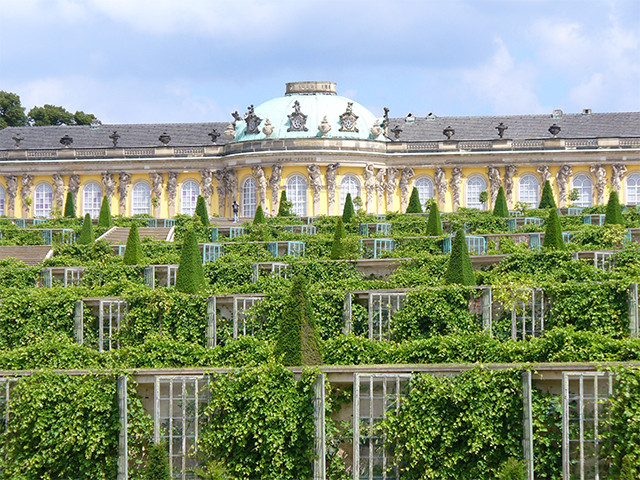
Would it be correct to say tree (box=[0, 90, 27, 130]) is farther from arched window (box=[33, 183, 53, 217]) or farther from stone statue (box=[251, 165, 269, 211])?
stone statue (box=[251, 165, 269, 211])

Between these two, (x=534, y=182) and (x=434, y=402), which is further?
(x=534, y=182)

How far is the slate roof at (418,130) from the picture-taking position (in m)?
65.4

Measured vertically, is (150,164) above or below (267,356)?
above

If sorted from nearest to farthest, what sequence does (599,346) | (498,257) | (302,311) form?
(599,346) < (302,311) < (498,257)

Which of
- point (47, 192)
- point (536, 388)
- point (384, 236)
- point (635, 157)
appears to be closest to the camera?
point (536, 388)

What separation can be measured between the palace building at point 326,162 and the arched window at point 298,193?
0.16 feet

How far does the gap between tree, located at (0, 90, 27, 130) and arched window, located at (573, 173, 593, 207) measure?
35.0m

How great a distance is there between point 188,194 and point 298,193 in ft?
21.1

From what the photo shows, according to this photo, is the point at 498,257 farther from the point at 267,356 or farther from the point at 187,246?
the point at 267,356

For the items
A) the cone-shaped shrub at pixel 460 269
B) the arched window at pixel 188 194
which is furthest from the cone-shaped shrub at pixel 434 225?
the arched window at pixel 188 194

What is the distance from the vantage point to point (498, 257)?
30.7 m

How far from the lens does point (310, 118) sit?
6391 cm

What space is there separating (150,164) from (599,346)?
4766 centimetres

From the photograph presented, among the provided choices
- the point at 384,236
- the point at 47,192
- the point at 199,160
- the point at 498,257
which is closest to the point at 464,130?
the point at 199,160
